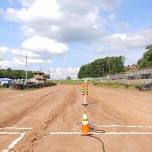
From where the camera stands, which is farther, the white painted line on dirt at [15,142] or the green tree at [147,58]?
the green tree at [147,58]

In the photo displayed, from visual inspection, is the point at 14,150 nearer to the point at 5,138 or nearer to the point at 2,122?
the point at 5,138

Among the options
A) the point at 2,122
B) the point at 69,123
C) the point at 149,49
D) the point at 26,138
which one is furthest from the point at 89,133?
the point at 149,49

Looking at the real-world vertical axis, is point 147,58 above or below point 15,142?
above

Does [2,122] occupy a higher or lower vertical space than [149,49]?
lower

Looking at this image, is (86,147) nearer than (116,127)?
Yes

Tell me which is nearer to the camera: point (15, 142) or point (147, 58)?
point (15, 142)

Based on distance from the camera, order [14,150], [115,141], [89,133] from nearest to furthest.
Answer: [14,150], [115,141], [89,133]

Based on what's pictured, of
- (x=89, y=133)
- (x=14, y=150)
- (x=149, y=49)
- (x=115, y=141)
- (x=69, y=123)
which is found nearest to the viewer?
(x=14, y=150)

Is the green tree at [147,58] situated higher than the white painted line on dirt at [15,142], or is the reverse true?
the green tree at [147,58]

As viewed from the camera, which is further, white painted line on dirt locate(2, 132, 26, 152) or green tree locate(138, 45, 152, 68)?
green tree locate(138, 45, 152, 68)

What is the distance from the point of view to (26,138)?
40.0 feet

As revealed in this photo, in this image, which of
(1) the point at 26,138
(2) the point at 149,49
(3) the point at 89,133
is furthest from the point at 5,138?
(2) the point at 149,49

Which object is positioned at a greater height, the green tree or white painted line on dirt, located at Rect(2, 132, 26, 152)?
the green tree

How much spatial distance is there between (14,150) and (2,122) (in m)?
7.05
